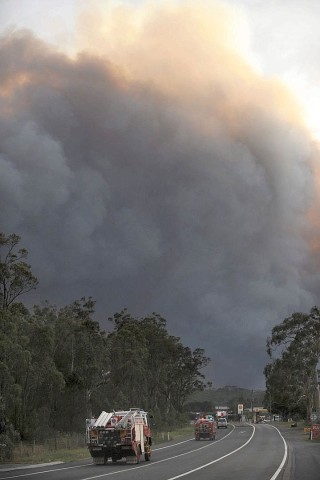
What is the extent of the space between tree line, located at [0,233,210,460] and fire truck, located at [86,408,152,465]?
614 centimetres

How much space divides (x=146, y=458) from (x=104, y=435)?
13.7 ft

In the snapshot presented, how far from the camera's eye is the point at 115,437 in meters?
35.2

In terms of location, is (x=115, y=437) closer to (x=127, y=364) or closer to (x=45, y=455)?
(x=45, y=455)

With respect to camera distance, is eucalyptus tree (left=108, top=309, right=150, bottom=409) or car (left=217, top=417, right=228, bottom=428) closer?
eucalyptus tree (left=108, top=309, right=150, bottom=409)

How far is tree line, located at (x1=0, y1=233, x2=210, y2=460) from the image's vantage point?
4636 centimetres

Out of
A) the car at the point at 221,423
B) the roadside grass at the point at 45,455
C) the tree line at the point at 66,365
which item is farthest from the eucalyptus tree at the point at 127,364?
the roadside grass at the point at 45,455

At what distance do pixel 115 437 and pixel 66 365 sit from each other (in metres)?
38.3

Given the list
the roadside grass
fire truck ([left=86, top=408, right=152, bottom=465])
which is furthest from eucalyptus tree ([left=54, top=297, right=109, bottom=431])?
fire truck ([left=86, top=408, right=152, bottom=465])

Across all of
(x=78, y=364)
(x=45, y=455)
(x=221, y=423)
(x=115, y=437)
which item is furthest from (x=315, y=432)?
(x=221, y=423)

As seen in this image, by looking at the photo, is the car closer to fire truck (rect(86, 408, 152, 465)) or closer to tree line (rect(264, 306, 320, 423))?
tree line (rect(264, 306, 320, 423))

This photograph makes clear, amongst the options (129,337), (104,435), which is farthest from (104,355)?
(104,435)

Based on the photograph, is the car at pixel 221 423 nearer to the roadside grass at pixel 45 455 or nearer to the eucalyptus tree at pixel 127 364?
the eucalyptus tree at pixel 127 364

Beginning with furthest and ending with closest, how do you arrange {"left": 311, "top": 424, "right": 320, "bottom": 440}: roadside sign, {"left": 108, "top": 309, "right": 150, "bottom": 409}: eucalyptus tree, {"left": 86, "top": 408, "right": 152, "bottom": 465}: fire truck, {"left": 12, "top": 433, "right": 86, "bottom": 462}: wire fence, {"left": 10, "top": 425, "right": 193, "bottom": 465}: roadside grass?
{"left": 108, "top": 309, "right": 150, "bottom": 409}: eucalyptus tree
{"left": 311, "top": 424, "right": 320, "bottom": 440}: roadside sign
{"left": 12, "top": 433, "right": 86, "bottom": 462}: wire fence
{"left": 10, "top": 425, "right": 193, "bottom": 465}: roadside grass
{"left": 86, "top": 408, "right": 152, "bottom": 465}: fire truck

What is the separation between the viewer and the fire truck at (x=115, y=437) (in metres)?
35.1
